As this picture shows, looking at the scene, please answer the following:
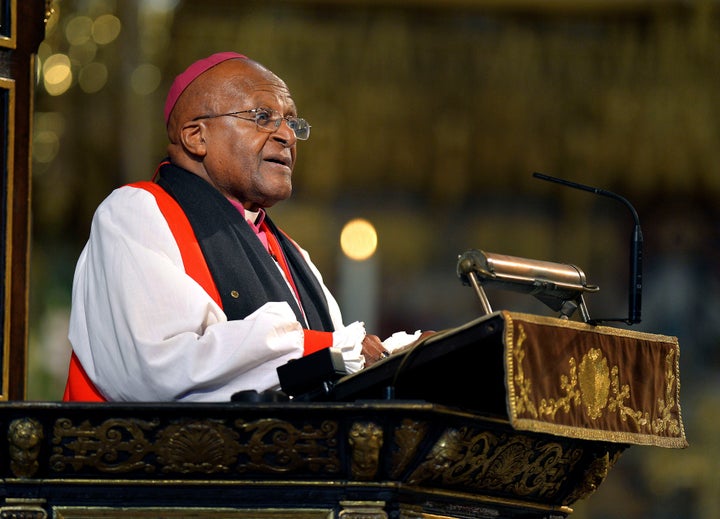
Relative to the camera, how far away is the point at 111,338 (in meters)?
3.09

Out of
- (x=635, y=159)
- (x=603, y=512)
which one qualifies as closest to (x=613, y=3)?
(x=635, y=159)

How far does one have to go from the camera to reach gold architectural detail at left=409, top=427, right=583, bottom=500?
2.72 m

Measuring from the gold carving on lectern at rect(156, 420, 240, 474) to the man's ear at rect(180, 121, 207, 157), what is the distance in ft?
3.59

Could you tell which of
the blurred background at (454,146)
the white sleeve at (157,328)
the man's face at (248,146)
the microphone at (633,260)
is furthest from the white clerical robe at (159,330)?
the blurred background at (454,146)

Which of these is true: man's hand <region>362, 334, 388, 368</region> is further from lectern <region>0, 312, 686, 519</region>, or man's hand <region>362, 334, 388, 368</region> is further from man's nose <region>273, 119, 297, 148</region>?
man's nose <region>273, 119, 297, 148</region>

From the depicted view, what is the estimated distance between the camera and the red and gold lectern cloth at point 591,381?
8.58 ft

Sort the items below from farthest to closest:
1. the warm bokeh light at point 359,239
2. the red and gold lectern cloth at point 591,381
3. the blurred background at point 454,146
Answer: the warm bokeh light at point 359,239
the blurred background at point 454,146
the red and gold lectern cloth at point 591,381

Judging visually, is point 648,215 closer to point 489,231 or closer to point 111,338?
point 489,231

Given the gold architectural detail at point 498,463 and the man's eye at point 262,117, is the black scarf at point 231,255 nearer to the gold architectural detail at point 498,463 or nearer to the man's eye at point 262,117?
the man's eye at point 262,117

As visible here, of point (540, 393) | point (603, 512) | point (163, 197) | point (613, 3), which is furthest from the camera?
point (613, 3)

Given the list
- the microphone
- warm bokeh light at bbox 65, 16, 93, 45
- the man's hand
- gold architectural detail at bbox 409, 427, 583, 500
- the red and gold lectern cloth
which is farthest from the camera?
warm bokeh light at bbox 65, 16, 93, 45

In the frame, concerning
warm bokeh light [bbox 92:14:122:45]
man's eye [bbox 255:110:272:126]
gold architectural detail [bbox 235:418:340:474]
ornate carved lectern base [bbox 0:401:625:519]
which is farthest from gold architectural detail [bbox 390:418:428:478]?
warm bokeh light [bbox 92:14:122:45]

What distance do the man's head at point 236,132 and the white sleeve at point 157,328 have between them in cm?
35

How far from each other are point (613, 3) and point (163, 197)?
578 centimetres
